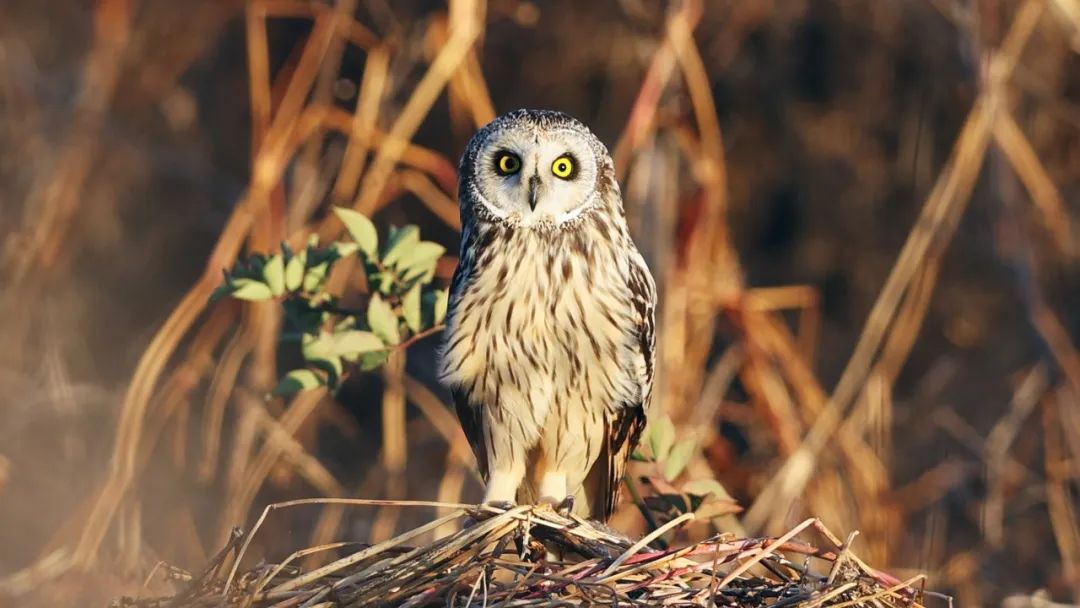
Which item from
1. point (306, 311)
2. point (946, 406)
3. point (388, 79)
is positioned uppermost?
point (388, 79)

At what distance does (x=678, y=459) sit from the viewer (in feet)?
9.30

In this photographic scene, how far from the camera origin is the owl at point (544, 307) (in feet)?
9.86

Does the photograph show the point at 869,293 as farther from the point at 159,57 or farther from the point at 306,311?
the point at 306,311

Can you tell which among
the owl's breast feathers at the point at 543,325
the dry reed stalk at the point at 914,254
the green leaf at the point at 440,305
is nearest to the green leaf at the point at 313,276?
the green leaf at the point at 440,305

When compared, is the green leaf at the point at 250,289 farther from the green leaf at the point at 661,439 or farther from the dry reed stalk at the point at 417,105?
the dry reed stalk at the point at 417,105

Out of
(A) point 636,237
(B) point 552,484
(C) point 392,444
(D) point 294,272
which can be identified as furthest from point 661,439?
(C) point 392,444

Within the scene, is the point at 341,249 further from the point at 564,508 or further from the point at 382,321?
the point at 564,508

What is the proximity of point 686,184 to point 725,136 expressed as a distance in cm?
91

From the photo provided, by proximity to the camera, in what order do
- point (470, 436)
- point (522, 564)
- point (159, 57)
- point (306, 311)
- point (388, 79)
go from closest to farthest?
point (522, 564)
point (306, 311)
point (470, 436)
point (388, 79)
point (159, 57)

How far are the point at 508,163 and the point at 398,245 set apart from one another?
1.21 ft

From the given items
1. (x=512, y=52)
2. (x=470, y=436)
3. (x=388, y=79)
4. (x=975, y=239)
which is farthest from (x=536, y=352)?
(x=975, y=239)

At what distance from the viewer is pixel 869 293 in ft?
20.4

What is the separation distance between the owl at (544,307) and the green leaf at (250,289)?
49cm

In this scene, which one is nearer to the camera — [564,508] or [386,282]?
[564,508]
